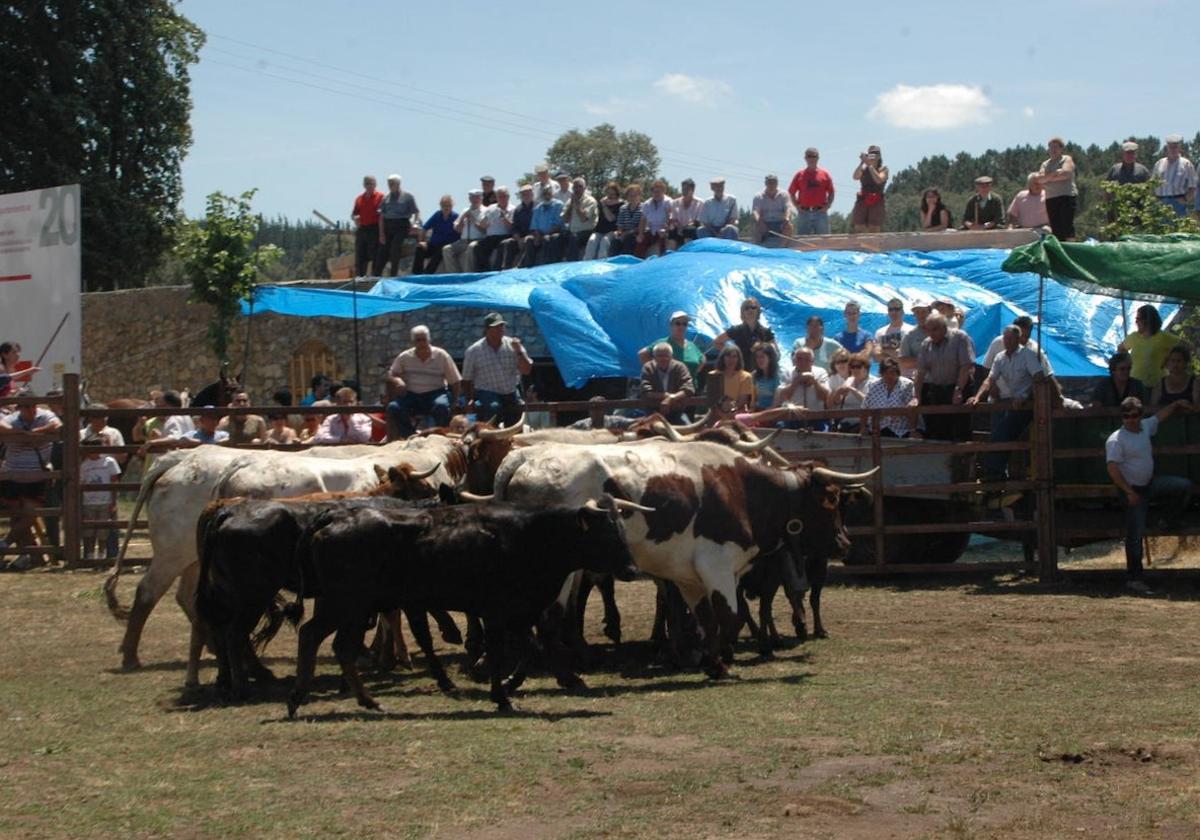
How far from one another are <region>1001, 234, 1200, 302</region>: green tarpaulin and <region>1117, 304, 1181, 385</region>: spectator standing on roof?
297mm

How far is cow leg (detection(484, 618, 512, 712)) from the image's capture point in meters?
9.72

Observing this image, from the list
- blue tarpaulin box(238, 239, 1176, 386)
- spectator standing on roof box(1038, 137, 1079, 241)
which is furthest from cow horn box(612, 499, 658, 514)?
spectator standing on roof box(1038, 137, 1079, 241)

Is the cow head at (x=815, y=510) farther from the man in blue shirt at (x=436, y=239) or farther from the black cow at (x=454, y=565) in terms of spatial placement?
the man in blue shirt at (x=436, y=239)

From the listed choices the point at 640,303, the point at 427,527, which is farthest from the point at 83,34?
the point at 427,527

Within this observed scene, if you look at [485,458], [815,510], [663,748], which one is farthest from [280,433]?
[663,748]

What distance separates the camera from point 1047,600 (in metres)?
14.4

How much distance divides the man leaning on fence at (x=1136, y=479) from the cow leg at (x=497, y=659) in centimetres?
→ 697

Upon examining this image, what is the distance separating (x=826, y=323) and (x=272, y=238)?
9177cm

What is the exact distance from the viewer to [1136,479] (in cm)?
1484

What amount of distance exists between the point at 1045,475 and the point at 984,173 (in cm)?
5154

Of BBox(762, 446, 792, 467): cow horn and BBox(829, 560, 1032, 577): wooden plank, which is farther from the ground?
BBox(762, 446, 792, 467): cow horn

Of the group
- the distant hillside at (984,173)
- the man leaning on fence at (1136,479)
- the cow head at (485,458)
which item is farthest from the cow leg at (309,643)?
the distant hillside at (984,173)

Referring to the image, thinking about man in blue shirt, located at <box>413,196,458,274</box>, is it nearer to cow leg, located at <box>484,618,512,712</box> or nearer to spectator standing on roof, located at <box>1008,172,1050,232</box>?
spectator standing on roof, located at <box>1008,172,1050,232</box>

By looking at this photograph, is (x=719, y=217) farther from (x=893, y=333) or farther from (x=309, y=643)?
(x=309, y=643)
